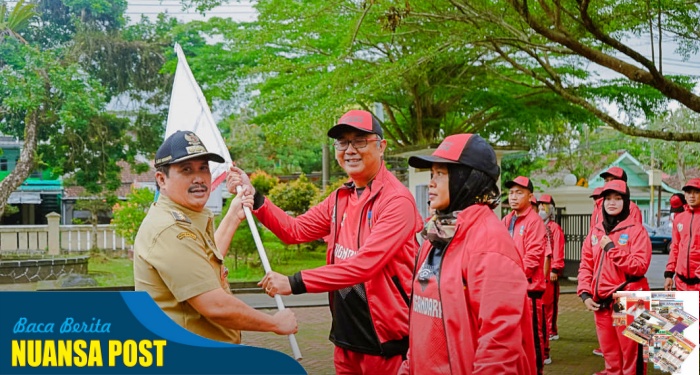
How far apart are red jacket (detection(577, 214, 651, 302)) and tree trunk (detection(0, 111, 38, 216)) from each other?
13.8m

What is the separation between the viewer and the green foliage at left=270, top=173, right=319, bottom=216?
2164 centimetres

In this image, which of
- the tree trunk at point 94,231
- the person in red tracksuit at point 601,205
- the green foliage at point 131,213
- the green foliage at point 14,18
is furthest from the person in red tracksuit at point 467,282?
the green foliage at point 14,18

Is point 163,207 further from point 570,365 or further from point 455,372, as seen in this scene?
point 570,365

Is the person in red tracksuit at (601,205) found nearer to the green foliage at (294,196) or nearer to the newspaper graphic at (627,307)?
the newspaper graphic at (627,307)

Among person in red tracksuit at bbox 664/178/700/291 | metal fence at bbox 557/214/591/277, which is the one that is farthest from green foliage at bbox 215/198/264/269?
person in red tracksuit at bbox 664/178/700/291

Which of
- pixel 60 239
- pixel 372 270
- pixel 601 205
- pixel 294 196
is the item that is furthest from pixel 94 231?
pixel 372 270

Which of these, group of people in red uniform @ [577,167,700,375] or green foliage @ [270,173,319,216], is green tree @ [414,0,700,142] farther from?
green foliage @ [270,173,319,216]

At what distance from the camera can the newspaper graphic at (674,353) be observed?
548cm

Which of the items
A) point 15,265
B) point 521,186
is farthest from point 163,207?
point 15,265

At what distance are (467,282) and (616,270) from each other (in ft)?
14.3

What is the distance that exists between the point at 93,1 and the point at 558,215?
42.3ft

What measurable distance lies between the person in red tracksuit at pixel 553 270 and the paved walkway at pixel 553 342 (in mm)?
297

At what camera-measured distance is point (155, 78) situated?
19.6m

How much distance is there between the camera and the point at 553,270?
9594 mm
